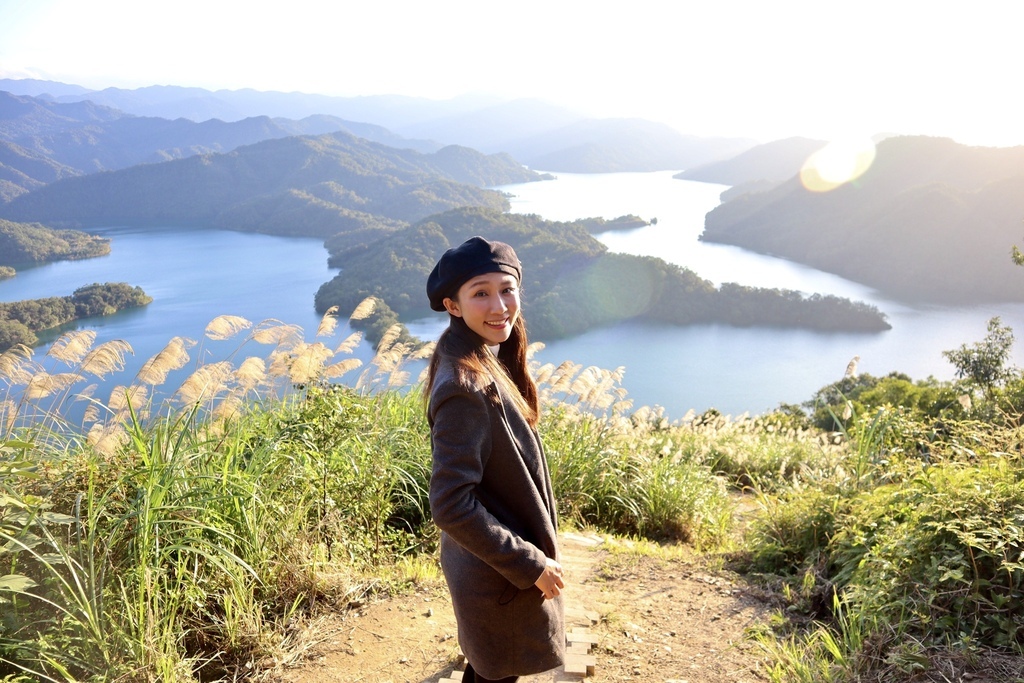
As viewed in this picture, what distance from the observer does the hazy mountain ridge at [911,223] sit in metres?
50.4

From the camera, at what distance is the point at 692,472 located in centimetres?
387

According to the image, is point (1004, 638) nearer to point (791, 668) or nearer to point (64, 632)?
point (791, 668)

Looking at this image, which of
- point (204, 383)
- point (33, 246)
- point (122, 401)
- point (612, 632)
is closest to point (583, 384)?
point (612, 632)

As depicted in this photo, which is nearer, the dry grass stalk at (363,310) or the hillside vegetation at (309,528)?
the hillside vegetation at (309,528)

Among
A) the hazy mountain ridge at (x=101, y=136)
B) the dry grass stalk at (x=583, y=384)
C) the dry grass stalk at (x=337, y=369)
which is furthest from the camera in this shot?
the hazy mountain ridge at (x=101, y=136)

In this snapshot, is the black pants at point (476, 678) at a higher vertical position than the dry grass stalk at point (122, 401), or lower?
A: lower

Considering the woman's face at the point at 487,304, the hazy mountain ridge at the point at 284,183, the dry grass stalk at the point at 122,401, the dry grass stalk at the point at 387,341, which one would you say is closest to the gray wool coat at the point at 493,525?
the woman's face at the point at 487,304

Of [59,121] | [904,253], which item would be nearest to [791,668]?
[904,253]

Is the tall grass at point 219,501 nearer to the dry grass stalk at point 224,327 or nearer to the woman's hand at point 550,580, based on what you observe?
the dry grass stalk at point 224,327

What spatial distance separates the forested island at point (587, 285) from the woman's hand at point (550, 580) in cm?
3913

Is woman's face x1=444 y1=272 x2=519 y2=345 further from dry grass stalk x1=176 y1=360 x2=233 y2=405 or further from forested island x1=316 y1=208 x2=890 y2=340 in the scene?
forested island x1=316 y1=208 x2=890 y2=340

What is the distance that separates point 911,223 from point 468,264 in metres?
64.7

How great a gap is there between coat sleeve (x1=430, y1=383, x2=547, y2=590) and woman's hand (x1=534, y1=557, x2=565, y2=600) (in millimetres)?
18

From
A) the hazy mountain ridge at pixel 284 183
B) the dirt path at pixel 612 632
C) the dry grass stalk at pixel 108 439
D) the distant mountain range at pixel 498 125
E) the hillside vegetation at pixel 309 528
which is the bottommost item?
the dirt path at pixel 612 632
